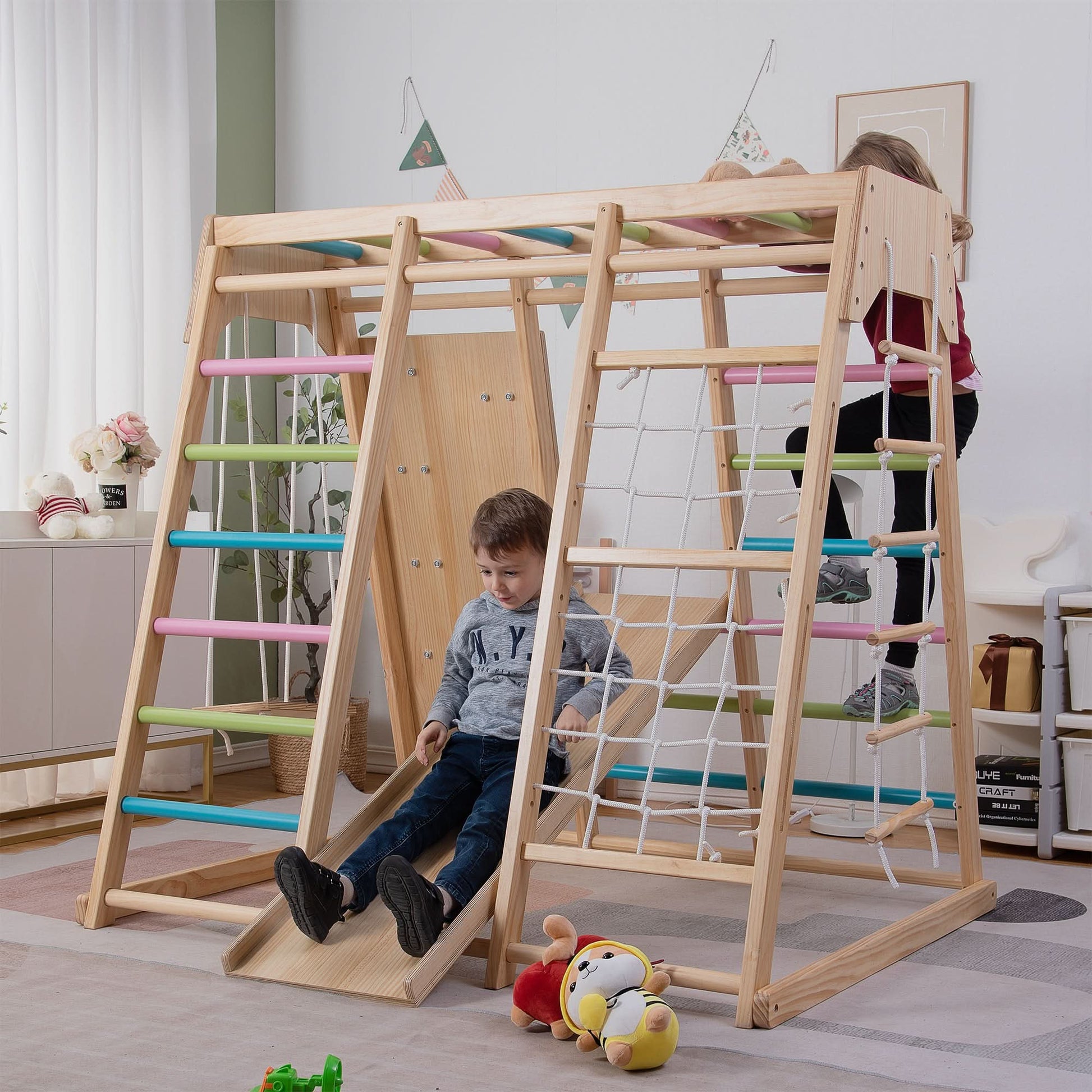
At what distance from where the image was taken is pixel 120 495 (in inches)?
168

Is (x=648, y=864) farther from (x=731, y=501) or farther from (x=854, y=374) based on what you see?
(x=731, y=501)

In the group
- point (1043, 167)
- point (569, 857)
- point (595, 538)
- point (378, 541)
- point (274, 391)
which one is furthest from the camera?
point (274, 391)

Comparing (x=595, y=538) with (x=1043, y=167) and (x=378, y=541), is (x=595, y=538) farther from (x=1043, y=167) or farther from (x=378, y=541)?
(x=1043, y=167)

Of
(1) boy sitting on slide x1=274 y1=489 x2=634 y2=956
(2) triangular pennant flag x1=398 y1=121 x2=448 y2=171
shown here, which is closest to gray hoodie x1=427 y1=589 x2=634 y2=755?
(1) boy sitting on slide x1=274 y1=489 x2=634 y2=956

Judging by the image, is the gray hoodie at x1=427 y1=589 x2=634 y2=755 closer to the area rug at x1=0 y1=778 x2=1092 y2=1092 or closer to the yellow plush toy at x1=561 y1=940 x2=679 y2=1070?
the area rug at x1=0 y1=778 x2=1092 y2=1092

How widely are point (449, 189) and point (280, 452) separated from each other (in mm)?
2311

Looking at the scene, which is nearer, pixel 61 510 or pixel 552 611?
pixel 552 611

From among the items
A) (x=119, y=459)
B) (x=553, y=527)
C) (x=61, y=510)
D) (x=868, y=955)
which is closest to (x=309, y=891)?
(x=553, y=527)

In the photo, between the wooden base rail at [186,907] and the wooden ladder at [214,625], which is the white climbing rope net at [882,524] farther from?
the wooden base rail at [186,907]

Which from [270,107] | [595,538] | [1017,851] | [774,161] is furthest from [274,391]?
[1017,851]

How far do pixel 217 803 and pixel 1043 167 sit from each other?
320cm

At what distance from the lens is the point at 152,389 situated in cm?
473

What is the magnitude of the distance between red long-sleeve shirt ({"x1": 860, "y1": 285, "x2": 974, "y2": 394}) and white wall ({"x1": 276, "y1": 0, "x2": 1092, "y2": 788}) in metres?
0.95

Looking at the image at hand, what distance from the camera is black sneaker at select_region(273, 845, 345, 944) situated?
A: 2.47 meters
